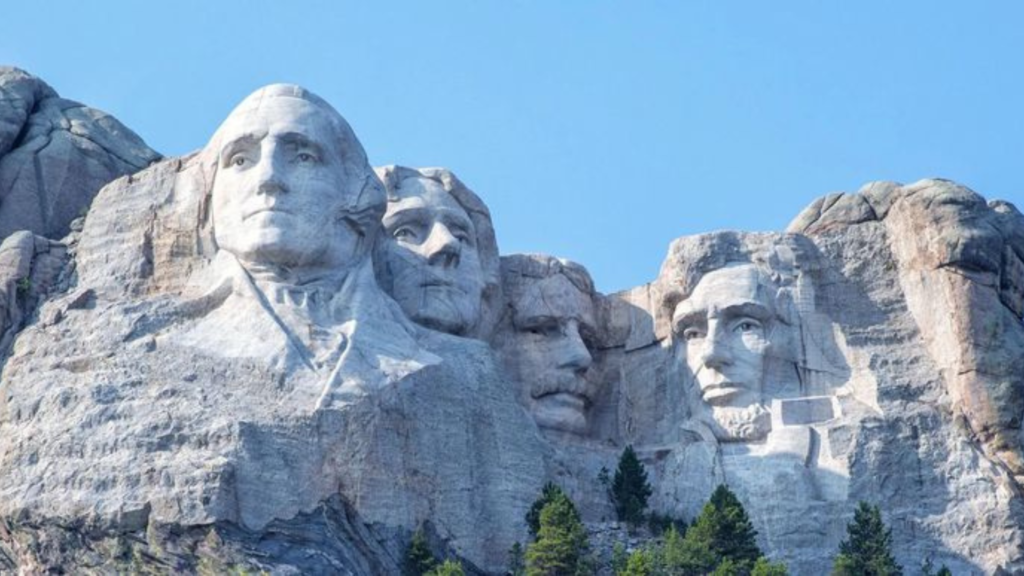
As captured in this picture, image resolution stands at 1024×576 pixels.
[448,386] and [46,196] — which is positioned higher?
[46,196]

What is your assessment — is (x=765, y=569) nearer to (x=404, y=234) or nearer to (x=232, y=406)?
(x=232, y=406)

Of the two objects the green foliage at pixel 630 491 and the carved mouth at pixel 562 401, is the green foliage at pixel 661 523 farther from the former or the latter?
the carved mouth at pixel 562 401

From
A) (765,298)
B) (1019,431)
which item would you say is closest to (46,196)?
(765,298)

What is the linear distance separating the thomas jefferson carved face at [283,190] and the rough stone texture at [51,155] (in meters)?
3.10

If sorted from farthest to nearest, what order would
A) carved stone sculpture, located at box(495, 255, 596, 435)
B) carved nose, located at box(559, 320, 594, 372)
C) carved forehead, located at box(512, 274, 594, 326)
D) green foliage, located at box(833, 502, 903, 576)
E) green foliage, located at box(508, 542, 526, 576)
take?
1. carved forehead, located at box(512, 274, 594, 326)
2. carved nose, located at box(559, 320, 594, 372)
3. carved stone sculpture, located at box(495, 255, 596, 435)
4. green foliage, located at box(833, 502, 903, 576)
5. green foliage, located at box(508, 542, 526, 576)

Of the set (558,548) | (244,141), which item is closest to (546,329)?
(244,141)

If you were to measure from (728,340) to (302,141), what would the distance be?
5.84m

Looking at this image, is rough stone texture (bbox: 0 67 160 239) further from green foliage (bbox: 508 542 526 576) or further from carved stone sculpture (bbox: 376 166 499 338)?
green foliage (bbox: 508 542 526 576)

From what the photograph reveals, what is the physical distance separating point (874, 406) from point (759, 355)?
1555 millimetres

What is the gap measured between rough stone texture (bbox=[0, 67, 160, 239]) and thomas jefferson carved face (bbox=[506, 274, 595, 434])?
520 cm

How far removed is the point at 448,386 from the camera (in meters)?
48.0

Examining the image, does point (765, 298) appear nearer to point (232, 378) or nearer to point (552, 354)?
point (552, 354)

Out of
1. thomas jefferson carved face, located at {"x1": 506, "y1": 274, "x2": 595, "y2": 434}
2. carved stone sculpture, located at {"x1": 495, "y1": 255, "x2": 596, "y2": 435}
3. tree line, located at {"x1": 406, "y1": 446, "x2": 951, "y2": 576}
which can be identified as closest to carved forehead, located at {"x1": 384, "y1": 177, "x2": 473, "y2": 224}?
carved stone sculpture, located at {"x1": 495, "y1": 255, "x2": 596, "y2": 435}

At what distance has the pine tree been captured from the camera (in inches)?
1848
